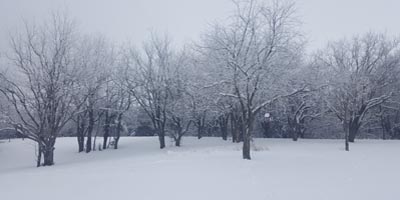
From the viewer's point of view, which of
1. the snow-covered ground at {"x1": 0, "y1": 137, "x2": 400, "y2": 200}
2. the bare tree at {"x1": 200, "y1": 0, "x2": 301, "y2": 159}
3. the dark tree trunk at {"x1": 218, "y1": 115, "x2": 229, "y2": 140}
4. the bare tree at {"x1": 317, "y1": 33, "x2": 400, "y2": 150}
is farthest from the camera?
the dark tree trunk at {"x1": 218, "y1": 115, "x2": 229, "y2": 140}

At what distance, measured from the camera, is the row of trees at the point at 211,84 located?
59.8ft

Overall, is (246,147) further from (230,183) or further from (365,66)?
(365,66)

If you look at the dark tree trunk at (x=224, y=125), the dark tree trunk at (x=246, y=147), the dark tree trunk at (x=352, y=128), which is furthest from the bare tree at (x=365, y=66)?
the dark tree trunk at (x=246, y=147)

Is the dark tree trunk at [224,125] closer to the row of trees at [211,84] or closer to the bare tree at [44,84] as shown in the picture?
the row of trees at [211,84]

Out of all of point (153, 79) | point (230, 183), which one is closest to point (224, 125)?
point (153, 79)

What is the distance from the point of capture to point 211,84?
1947 cm

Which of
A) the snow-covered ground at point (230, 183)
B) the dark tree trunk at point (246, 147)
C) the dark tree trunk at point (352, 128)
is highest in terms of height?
the dark tree trunk at point (352, 128)

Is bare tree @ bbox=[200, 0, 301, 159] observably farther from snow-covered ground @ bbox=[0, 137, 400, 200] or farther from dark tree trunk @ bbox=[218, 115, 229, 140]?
dark tree trunk @ bbox=[218, 115, 229, 140]

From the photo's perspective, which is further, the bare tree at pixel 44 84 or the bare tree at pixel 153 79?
the bare tree at pixel 153 79

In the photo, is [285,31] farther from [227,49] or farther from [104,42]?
[104,42]

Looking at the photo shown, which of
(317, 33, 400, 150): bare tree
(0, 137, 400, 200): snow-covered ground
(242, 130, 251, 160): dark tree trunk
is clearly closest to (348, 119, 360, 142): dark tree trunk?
(317, 33, 400, 150): bare tree

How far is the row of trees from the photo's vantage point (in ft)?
59.8

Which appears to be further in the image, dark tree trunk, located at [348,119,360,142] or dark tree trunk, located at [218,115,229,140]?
dark tree trunk, located at [218,115,229,140]

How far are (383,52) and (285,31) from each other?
20617mm
